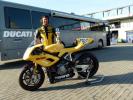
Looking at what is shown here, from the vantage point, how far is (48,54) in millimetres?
8000

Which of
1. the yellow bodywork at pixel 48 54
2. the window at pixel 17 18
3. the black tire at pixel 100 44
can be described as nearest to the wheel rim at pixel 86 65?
the yellow bodywork at pixel 48 54

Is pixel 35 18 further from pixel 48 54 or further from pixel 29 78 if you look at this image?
pixel 29 78

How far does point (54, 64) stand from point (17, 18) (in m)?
6.59

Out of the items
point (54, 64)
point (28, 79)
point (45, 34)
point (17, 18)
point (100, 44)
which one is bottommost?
point (28, 79)

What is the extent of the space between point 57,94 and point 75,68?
1.63 meters

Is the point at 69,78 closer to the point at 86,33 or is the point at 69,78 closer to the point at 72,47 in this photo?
the point at 72,47

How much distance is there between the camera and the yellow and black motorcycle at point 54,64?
7642mm

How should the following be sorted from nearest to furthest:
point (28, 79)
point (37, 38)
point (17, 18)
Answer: point (28, 79) < point (37, 38) < point (17, 18)

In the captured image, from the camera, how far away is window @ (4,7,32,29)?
44.2 ft

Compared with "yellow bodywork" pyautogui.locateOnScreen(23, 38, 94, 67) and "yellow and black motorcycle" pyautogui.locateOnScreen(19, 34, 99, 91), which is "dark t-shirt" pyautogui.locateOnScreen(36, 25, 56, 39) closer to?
"yellow and black motorcycle" pyautogui.locateOnScreen(19, 34, 99, 91)

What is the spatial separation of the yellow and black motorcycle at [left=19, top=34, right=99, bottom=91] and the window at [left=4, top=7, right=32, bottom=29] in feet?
18.7

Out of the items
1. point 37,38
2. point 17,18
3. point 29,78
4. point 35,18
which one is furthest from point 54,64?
point 35,18

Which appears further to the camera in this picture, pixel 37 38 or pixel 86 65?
pixel 37 38

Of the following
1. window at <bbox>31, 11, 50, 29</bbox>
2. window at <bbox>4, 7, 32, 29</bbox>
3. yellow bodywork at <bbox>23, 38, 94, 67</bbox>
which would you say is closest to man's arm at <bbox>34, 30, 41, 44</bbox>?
yellow bodywork at <bbox>23, 38, 94, 67</bbox>
